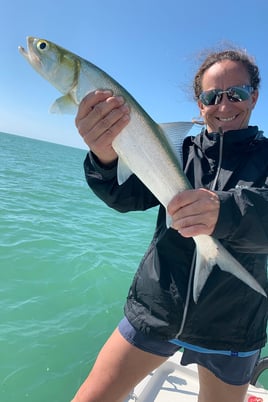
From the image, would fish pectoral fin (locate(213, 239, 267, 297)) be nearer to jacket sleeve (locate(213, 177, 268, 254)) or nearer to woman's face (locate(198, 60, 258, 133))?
jacket sleeve (locate(213, 177, 268, 254))

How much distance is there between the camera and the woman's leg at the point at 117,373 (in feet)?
7.61

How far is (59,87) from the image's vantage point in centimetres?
207

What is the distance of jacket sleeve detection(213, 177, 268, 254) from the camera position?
1.94 m

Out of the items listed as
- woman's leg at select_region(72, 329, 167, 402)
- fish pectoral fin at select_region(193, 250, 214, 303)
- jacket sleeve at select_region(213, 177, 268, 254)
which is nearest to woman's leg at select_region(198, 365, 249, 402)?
woman's leg at select_region(72, 329, 167, 402)

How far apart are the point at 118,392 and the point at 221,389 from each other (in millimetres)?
684

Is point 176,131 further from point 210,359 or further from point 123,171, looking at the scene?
point 210,359

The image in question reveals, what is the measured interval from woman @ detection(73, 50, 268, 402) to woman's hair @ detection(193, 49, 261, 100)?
141mm

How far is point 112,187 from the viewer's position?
249cm

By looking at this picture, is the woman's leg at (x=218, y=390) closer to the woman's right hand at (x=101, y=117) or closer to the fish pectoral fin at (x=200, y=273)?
the fish pectoral fin at (x=200, y=273)

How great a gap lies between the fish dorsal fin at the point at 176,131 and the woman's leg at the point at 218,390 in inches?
58.1

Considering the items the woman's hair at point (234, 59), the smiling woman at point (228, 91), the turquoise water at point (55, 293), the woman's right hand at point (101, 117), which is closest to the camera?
the woman's right hand at point (101, 117)

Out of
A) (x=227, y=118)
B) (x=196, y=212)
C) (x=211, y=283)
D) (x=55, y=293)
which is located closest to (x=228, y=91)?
(x=227, y=118)

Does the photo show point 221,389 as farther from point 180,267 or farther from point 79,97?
point 79,97

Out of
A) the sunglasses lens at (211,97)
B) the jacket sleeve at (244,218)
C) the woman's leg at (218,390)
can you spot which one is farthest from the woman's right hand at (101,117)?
the woman's leg at (218,390)
